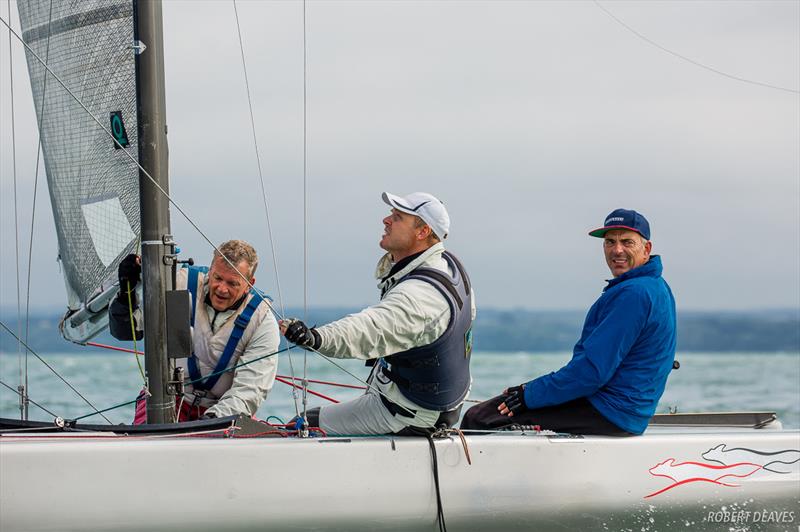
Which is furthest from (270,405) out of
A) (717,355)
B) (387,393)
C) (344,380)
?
(717,355)

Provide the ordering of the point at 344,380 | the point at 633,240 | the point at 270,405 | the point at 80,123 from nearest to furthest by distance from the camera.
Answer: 1. the point at 633,240
2. the point at 80,123
3. the point at 270,405
4. the point at 344,380

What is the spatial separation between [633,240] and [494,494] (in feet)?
3.72

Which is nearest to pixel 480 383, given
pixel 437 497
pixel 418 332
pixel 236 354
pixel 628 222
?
pixel 236 354

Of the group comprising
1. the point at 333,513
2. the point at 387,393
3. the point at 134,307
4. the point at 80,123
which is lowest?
the point at 333,513

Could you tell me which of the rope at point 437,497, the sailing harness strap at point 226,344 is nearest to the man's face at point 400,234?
the sailing harness strap at point 226,344

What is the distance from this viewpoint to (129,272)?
4414mm

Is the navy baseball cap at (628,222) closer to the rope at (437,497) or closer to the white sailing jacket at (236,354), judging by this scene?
the rope at (437,497)

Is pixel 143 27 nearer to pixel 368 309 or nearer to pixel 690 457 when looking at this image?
pixel 368 309

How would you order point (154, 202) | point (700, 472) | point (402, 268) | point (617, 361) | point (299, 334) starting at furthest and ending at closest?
1. point (154, 202)
2. point (700, 472)
3. point (617, 361)
4. point (402, 268)
5. point (299, 334)

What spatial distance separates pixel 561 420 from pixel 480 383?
1280cm

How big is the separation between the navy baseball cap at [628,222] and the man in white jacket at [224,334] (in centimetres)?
142

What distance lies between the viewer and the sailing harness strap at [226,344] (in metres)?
4.34

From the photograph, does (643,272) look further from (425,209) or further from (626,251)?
(425,209)

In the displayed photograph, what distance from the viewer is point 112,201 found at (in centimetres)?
477
